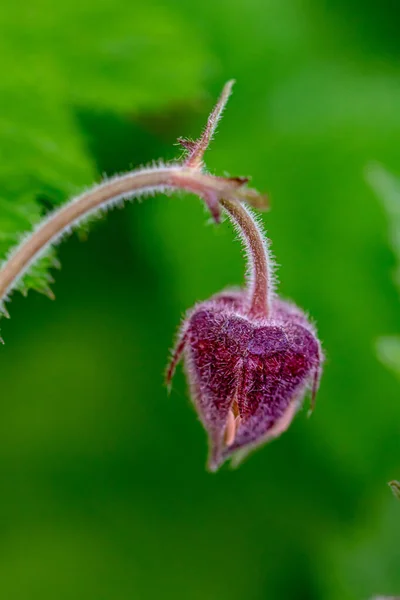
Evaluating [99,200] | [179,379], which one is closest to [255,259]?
[99,200]

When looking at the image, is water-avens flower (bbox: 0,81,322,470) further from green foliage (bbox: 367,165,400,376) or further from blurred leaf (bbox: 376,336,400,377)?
green foliage (bbox: 367,165,400,376)

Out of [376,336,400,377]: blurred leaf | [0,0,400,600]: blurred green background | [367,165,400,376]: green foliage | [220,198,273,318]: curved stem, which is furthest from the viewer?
[0,0,400,600]: blurred green background

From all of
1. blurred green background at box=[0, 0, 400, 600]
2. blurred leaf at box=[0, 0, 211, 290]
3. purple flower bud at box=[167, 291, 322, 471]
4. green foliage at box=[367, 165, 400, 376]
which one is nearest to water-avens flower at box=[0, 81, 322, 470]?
purple flower bud at box=[167, 291, 322, 471]

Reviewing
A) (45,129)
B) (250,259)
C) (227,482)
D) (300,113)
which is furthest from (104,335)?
(250,259)

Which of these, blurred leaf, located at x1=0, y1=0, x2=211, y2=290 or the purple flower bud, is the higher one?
blurred leaf, located at x1=0, y1=0, x2=211, y2=290

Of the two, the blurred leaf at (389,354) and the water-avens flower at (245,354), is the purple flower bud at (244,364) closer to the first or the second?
A: the water-avens flower at (245,354)

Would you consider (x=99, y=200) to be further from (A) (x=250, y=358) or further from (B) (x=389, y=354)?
(B) (x=389, y=354)
